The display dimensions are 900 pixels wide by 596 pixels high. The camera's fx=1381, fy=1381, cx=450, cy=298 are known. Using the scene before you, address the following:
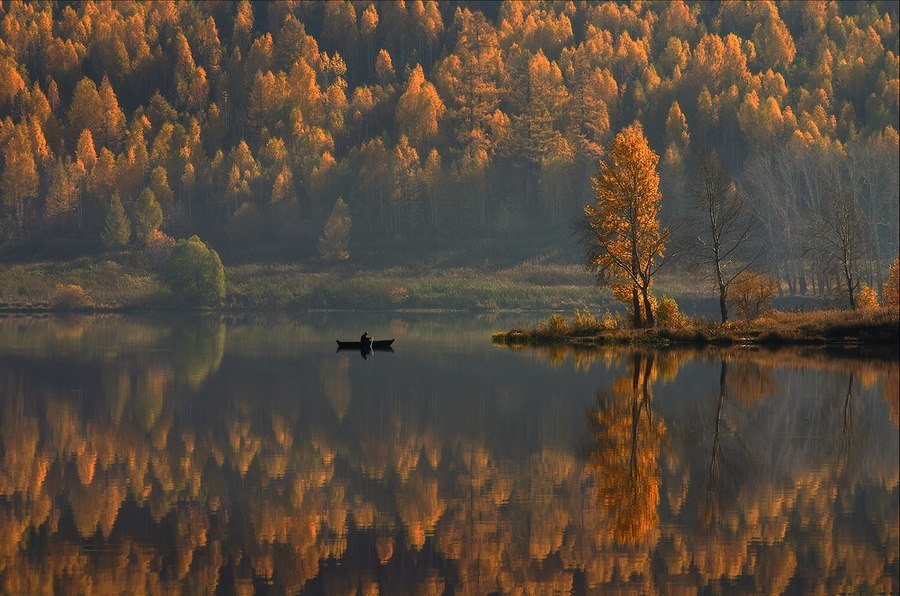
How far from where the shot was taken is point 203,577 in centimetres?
2275

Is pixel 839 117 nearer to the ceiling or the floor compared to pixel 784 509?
nearer to the ceiling

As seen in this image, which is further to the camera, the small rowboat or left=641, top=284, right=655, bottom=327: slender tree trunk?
the small rowboat

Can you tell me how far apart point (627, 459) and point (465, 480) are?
4.32m

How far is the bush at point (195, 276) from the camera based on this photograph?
499 ft

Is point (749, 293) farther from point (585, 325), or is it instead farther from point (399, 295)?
point (399, 295)

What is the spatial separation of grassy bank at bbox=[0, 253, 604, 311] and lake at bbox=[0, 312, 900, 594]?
95153 millimetres

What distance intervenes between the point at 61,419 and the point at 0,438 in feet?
16.7

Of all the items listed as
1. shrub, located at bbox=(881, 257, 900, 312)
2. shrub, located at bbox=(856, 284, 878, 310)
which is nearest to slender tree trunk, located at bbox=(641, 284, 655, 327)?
shrub, located at bbox=(856, 284, 878, 310)

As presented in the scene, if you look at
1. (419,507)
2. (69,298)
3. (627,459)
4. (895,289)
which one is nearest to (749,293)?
(895,289)

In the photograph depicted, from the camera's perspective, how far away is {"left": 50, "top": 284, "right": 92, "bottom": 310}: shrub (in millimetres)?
151500

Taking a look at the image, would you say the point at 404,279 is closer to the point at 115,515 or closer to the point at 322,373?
the point at 322,373

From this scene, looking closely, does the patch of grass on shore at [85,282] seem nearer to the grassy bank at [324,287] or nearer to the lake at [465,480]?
the grassy bank at [324,287]

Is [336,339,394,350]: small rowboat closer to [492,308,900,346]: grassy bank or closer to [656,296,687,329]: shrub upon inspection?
[492,308,900,346]: grassy bank

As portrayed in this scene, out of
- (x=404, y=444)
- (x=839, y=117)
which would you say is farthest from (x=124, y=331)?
(x=839, y=117)
